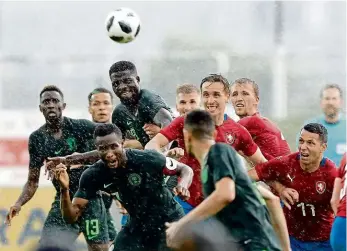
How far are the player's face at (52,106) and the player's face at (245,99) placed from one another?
1.62 meters

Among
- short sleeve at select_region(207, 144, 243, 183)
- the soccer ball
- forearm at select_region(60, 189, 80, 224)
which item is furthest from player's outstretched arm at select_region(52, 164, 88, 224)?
the soccer ball

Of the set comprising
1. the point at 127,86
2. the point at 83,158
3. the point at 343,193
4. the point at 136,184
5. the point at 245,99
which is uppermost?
the point at 127,86

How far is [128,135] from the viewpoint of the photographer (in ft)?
36.4

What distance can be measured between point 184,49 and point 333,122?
6708 millimetres

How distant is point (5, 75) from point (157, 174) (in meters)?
8.24

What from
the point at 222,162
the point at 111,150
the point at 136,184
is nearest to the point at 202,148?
the point at 222,162

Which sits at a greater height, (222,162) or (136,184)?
(222,162)

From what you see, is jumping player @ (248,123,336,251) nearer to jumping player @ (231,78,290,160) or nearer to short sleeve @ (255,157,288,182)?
short sleeve @ (255,157,288,182)

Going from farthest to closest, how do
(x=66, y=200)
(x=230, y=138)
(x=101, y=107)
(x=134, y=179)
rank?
1. (x=101, y=107)
2. (x=230, y=138)
3. (x=66, y=200)
4. (x=134, y=179)

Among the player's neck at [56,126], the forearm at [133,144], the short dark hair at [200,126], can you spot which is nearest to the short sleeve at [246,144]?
the forearm at [133,144]

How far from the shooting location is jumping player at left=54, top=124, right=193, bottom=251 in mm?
9359

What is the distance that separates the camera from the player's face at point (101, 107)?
12273mm

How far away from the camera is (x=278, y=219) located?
8.47 meters

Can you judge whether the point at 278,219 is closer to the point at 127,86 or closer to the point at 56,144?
the point at 127,86
